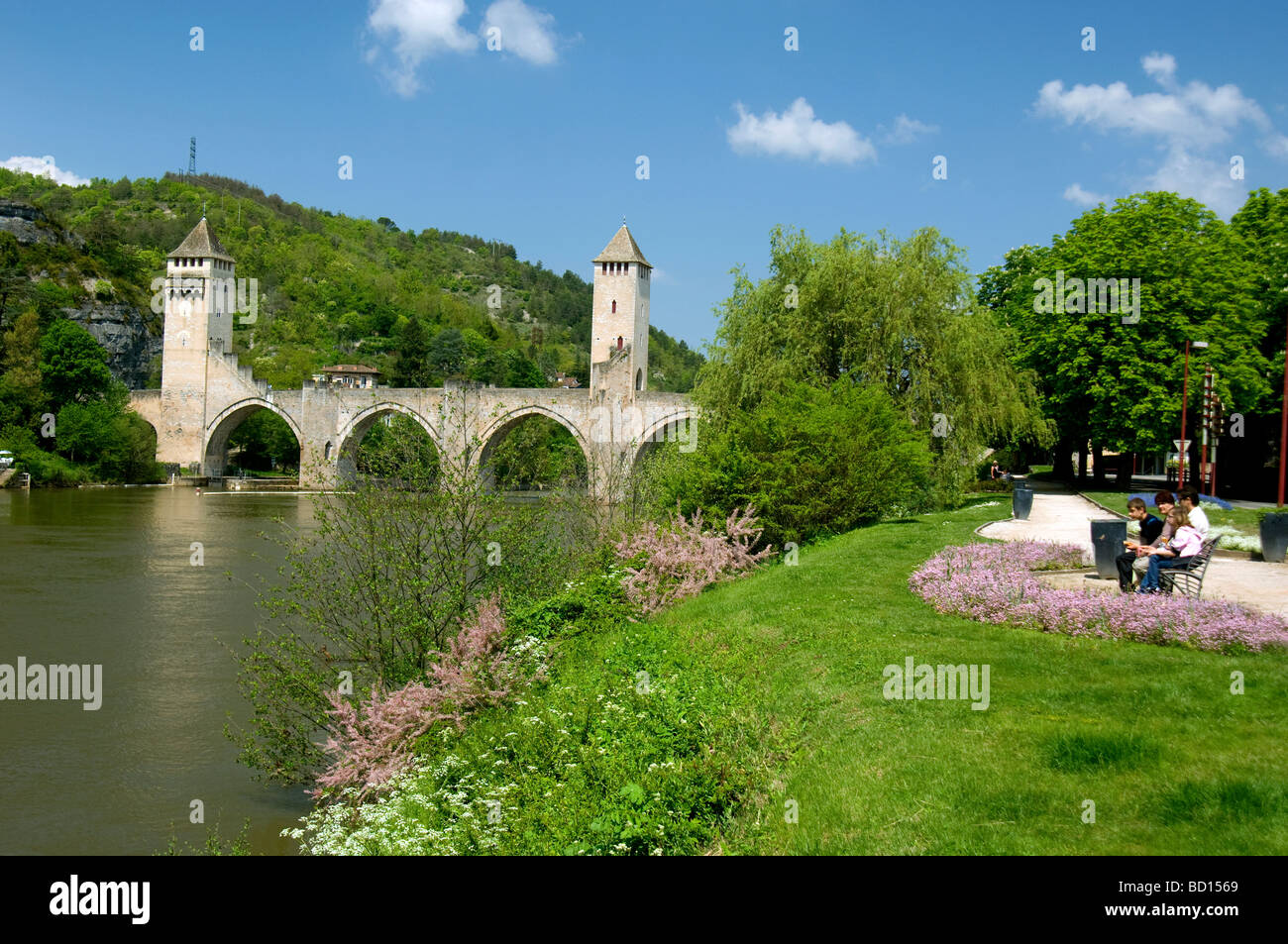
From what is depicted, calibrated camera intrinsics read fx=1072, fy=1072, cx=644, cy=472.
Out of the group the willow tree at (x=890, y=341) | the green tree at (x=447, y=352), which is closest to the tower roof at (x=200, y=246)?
the green tree at (x=447, y=352)

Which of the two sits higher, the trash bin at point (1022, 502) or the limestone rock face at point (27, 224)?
the limestone rock face at point (27, 224)

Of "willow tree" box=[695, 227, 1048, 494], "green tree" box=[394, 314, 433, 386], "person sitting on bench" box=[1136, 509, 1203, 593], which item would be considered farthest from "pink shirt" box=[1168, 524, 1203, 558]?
"green tree" box=[394, 314, 433, 386]

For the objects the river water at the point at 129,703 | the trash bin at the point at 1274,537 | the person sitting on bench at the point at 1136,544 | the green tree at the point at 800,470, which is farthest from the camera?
the green tree at the point at 800,470

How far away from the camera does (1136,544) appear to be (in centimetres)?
984

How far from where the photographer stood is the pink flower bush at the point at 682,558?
13.3 m

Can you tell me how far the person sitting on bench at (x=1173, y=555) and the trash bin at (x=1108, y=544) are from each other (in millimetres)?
1208

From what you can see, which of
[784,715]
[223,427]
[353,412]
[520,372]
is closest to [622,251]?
[353,412]

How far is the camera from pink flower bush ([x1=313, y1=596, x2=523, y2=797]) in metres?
9.51

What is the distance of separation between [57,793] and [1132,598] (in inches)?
389

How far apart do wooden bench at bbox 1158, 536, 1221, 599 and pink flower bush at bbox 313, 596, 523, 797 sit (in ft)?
19.6

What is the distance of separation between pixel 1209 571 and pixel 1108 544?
1.23 metres

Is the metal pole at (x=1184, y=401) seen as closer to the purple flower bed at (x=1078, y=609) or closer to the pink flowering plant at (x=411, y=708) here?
the purple flower bed at (x=1078, y=609)

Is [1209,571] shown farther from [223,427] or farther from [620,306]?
[223,427]
